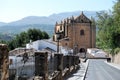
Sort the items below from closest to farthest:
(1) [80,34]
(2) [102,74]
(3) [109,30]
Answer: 1. (2) [102,74]
2. (3) [109,30]
3. (1) [80,34]

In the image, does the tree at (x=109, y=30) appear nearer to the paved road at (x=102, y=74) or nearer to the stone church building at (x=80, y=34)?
the paved road at (x=102, y=74)

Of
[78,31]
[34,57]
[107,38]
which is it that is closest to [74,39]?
[78,31]

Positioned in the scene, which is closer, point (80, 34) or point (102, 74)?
point (102, 74)

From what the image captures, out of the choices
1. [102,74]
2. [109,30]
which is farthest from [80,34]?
[102,74]

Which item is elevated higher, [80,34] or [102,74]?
[80,34]

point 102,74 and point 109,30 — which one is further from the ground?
point 109,30

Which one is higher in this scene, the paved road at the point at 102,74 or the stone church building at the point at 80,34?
the stone church building at the point at 80,34

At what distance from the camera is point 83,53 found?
445 ft

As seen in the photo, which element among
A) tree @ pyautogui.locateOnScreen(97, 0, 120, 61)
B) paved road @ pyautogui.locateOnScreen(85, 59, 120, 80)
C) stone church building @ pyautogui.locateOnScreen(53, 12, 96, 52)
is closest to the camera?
paved road @ pyautogui.locateOnScreen(85, 59, 120, 80)

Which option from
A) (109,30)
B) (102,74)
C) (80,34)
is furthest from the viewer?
(80,34)

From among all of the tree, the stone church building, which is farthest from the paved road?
the stone church building

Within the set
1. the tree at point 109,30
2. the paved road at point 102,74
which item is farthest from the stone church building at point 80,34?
the paved road at point 102,74

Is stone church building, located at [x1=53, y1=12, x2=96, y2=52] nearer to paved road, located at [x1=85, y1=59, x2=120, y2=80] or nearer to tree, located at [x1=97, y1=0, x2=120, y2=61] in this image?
tree, located at [x1=97, y1=0, x2=120, y2=61]

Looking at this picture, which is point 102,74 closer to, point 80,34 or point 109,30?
point 109,30
